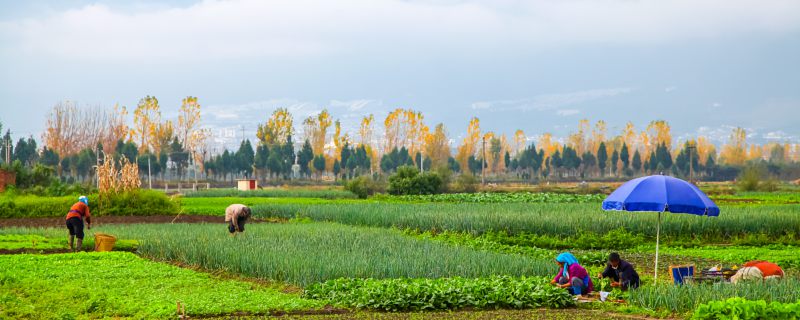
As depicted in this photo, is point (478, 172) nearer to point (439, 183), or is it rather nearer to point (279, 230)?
point (439, 183)

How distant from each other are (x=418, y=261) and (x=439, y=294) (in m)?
2.90

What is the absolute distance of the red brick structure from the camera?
1735 inches

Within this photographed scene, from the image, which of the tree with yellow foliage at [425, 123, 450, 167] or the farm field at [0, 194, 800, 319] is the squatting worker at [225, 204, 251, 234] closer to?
the farm field at [0, 194, 800, 319]

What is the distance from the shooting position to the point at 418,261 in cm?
1697

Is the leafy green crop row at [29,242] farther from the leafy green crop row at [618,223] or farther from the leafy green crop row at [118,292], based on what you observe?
the leafy green crop row at [618,223]

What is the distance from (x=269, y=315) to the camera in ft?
43.5

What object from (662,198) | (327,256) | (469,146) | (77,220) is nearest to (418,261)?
(327,256)

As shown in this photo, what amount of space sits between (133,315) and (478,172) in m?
126

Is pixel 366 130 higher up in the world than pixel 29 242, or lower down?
higher up

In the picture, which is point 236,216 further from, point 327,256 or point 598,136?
point 598,136

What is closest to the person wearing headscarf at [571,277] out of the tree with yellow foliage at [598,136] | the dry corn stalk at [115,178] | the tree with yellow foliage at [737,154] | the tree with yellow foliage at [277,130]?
the dry corn stalk at [115,178]

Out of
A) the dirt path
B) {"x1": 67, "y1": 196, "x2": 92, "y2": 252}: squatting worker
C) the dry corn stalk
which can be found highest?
the dry corn stalk

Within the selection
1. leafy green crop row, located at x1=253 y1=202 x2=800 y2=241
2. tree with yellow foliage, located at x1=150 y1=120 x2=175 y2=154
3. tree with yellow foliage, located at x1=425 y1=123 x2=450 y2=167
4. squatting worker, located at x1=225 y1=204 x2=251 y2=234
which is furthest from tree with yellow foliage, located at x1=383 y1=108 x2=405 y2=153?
squatting worker, located at x1=225 y1=204 x2=251 y2=234

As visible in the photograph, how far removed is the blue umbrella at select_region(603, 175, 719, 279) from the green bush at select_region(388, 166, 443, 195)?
43326 mm
